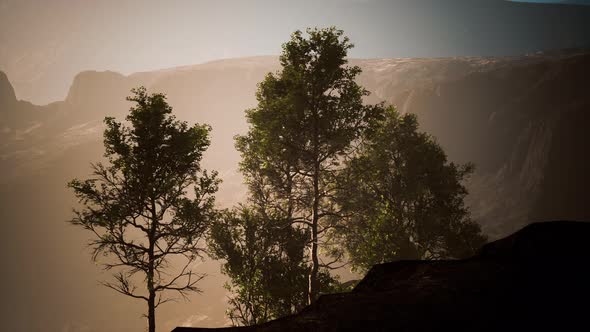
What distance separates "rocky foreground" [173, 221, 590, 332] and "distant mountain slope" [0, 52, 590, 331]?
49103mm

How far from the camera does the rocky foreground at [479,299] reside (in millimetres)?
2834

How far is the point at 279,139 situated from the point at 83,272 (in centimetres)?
9132

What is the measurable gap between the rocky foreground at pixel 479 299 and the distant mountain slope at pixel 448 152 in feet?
161

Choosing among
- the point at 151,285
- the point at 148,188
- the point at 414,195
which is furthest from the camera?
the point at 414,195

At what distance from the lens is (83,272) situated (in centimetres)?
7325

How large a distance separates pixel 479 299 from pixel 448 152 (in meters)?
76.8

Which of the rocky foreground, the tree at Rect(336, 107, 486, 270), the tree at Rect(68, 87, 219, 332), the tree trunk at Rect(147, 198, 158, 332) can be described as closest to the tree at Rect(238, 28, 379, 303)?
the tree at Rect(336, 107, 486, 270)

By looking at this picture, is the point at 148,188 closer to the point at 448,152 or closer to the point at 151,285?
the point at 151,285

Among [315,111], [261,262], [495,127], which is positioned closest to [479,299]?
[315,111]

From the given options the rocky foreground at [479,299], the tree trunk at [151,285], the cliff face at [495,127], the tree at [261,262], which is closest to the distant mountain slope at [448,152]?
the cliff face at [495,127]

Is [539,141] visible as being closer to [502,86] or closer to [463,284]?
[502,86]

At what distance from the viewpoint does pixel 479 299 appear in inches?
128

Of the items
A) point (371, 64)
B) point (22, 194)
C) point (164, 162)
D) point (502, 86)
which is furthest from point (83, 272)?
point (371, 64)

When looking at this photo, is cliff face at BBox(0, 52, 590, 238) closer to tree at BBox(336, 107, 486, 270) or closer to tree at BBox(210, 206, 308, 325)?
tree at BBox(336, 107, 486, 270)
